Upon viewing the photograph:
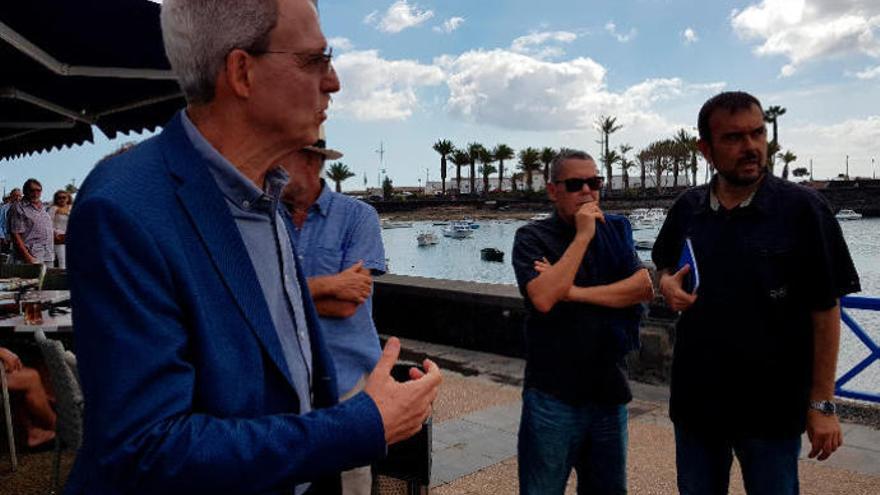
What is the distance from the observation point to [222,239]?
3.65 feet

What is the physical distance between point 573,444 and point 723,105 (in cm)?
147

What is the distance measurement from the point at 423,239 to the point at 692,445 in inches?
3282

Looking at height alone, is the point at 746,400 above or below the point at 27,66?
below

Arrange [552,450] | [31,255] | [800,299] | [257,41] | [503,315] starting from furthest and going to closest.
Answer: [31,255] → [503,315] → [552,450] → [800,299] → [257,41]

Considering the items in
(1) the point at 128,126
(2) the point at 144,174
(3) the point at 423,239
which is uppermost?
(1) the point at 128,126

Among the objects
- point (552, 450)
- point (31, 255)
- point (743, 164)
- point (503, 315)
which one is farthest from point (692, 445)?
point (31, 255)

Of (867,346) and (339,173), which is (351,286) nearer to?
(867,346)

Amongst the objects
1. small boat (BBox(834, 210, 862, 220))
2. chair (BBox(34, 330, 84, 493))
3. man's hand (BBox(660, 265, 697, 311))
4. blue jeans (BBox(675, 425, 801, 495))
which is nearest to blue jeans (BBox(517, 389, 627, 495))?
blue jeans (BBox(675, 425, 801, 495))

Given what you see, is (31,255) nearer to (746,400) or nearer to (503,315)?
(503,315)

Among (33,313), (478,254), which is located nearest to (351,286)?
(33,313)

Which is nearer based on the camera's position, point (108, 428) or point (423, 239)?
point (108, 428)

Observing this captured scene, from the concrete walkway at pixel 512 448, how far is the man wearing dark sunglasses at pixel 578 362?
146cm

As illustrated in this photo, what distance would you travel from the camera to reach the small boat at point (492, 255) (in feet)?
225

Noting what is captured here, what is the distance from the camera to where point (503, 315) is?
287 inches
